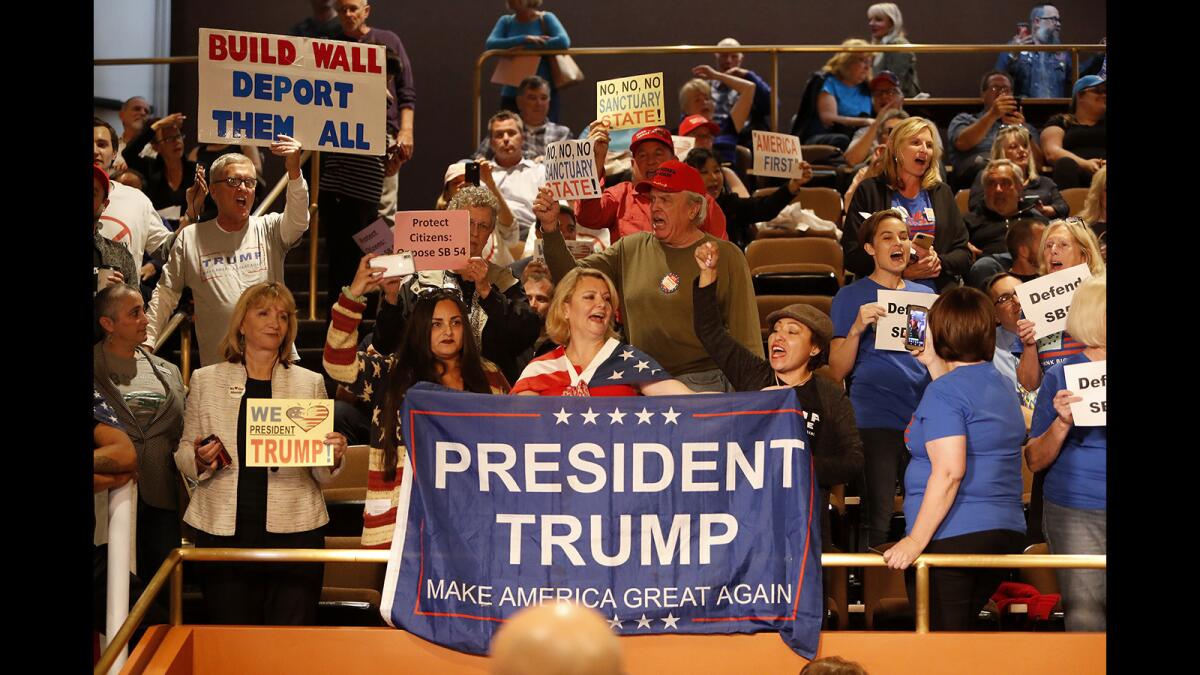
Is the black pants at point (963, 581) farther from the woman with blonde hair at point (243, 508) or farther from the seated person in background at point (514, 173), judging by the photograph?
the seated person in background at point (514, 173)

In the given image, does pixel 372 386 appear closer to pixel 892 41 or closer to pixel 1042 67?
pixel 892 41

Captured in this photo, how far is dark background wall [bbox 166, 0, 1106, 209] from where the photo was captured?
48.3 ft

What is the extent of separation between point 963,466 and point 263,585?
2.65 meters

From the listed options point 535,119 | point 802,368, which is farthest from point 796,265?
point 802,368

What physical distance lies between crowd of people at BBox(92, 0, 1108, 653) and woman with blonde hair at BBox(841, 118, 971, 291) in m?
0.01

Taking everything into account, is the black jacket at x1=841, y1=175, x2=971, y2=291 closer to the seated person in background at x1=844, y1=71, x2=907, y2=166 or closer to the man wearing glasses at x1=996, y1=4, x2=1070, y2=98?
the seated person in background at x1=844, y1=71, x2=907, y2=166

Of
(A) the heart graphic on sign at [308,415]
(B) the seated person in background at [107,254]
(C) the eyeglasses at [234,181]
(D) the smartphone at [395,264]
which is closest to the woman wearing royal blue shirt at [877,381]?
(D) the smartphone at [395,264]

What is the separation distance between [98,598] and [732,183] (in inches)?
215

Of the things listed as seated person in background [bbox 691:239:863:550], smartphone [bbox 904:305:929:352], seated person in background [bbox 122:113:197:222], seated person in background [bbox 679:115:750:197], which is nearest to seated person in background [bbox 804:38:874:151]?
seated person in background [bbox 679:115:750:197]

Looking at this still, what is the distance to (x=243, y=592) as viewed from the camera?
5867 mm

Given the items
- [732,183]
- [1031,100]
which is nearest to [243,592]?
[732,183]

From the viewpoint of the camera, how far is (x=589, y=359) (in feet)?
19.1

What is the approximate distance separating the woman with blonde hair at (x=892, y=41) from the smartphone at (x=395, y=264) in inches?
284
